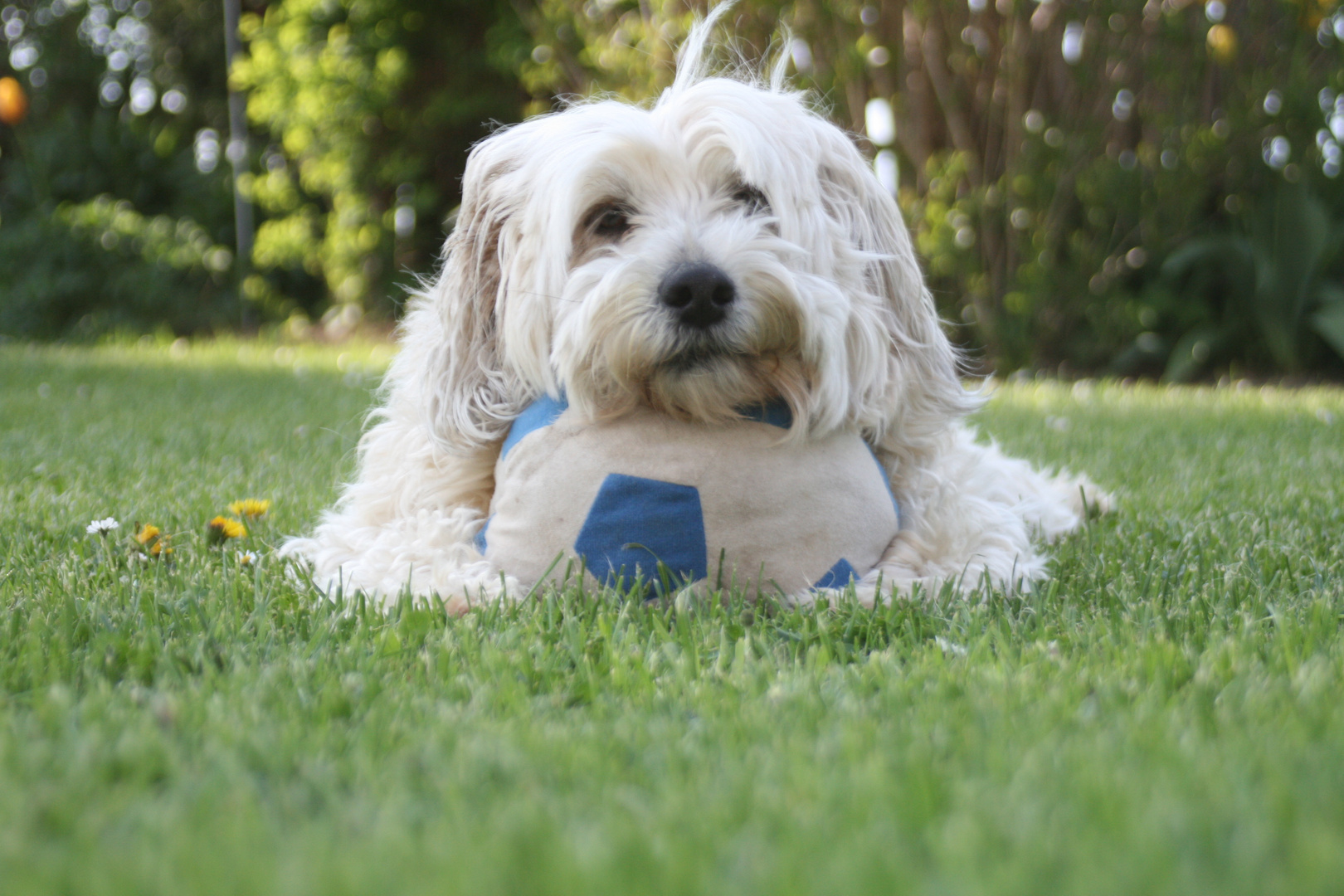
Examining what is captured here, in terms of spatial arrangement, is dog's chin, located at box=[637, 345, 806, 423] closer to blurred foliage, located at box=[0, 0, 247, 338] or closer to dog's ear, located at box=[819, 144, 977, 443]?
dog's ear, located at box=[819, 144, 977, 443]

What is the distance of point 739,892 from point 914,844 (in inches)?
10.0

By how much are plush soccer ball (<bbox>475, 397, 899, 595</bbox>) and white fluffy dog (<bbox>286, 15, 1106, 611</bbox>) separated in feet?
0.22

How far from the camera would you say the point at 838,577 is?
2617 mm

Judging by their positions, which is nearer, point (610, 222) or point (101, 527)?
point (610, 222)

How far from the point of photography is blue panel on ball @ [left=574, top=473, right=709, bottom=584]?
8.16ft

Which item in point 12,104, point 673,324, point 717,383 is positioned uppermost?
point 12,104

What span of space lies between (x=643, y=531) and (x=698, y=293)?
550 mm

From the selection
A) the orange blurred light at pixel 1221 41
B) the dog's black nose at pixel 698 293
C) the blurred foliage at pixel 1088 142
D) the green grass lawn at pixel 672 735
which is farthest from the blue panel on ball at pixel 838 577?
the orange blurred light at pixel 1221 41

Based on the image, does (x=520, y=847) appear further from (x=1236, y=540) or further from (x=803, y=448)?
(x=1236, y=540)

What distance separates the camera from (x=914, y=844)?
1322 millimetres

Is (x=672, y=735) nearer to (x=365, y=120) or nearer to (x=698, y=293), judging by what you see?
(x=698, y=293)

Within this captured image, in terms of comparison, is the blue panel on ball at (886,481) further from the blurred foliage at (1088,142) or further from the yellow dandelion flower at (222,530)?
the blurred foliage at (1088,142)

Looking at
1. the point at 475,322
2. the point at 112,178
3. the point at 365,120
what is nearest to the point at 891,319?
the point at 475,322

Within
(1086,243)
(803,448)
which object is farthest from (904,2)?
(803,448)
